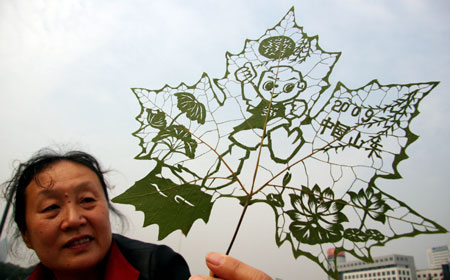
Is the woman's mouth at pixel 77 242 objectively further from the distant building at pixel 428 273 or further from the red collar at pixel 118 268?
the distant building at pixel 428 273

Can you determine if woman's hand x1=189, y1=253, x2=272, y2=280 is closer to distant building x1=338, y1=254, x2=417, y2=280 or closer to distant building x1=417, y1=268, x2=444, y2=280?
distant building x1=338, y1=254, x2=417, y2=280

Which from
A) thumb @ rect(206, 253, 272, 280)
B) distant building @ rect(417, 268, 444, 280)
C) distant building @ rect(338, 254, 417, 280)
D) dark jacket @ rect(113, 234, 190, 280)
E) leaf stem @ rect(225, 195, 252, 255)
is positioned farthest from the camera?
distant building @ rect(417, 268, 444, 280)

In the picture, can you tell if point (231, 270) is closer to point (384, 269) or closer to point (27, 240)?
point (27, 240)

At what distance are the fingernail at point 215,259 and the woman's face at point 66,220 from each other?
42 centimetres

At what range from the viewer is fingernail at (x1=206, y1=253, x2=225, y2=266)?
0.63 meters

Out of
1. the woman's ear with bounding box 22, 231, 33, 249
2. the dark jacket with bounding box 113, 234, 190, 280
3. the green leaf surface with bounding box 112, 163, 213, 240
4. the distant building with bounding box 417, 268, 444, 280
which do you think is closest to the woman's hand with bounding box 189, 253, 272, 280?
the green leaf surface with bounding box 112, 163, 213, 240

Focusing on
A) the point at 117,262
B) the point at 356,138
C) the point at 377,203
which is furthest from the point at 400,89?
the point at 117,262

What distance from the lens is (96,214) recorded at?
0.87 m

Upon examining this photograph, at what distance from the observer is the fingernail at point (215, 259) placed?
63cm

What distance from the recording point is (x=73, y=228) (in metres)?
0.82

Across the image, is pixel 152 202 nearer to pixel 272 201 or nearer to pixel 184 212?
pixel 184 212

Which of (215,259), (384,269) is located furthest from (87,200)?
(384,269)

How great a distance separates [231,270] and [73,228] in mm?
510

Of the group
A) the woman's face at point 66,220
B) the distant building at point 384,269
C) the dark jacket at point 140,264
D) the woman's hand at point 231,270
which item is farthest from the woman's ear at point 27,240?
the distant building at point 384,269
